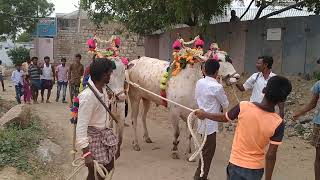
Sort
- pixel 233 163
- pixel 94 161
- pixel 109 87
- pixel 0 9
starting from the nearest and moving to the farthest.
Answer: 1. pixel 233 163
2. pixel 94 161
3. pixel 109 87
4. pixel 0 9

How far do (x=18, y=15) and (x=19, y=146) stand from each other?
102 feet

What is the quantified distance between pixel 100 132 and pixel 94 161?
0.32 meters

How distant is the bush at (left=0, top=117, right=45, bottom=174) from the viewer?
6508 millimetres

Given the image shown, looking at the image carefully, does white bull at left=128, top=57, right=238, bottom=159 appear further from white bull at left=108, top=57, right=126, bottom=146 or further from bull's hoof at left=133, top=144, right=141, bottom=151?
white bull at left=108, top=57, right=126, bottom=146

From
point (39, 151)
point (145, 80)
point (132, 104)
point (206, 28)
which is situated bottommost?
point (39, 151)

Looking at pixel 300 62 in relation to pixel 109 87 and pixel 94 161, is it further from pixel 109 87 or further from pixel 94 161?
pixel 94 161

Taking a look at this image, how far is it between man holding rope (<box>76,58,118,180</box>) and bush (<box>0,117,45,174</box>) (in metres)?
2.43

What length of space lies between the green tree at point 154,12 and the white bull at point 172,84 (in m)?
4.43

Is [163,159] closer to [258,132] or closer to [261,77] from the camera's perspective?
[261,77]

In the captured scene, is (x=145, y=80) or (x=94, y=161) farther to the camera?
(x=145, y=80)

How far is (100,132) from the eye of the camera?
14.4 feet

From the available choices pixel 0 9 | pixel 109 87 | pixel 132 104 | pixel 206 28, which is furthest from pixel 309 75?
pixel 0 9

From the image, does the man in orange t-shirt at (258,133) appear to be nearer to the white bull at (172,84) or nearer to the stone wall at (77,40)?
the white bull at (172,84)

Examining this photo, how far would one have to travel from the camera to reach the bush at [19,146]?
6.51 metres
